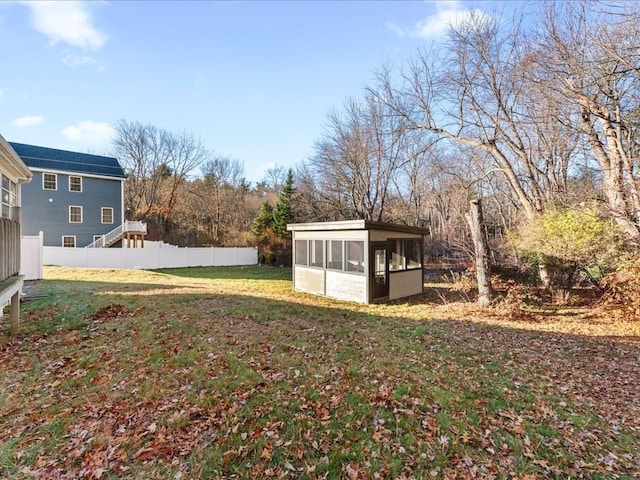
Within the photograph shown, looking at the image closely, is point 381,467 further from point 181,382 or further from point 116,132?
point 116,132

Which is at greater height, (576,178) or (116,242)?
(576,178)

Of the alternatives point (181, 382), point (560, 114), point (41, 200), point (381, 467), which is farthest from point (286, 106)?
point (41, 200)

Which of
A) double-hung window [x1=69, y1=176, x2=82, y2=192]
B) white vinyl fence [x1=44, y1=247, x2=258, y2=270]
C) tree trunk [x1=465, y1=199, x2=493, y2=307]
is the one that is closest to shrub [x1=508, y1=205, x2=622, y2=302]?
tree trunk [x1=465, y1=199, x2=493, y2=307]

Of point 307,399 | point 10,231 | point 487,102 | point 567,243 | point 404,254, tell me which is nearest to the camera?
point 307,399

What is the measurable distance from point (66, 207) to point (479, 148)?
23.8 metres

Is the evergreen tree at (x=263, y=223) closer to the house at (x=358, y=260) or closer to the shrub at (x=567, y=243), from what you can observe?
the house at (x=358, y=260)

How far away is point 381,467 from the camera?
2.81 meters

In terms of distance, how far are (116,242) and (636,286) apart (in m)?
24.6

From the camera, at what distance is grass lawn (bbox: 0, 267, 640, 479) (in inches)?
112

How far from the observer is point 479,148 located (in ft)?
45.7

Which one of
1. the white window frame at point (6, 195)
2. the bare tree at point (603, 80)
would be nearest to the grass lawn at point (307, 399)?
the white window frame at point (6, 195)

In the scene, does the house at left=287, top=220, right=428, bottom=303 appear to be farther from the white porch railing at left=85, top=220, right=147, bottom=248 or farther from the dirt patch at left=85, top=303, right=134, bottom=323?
the white porch railing at left=85, top=220, right=147, bottom=248

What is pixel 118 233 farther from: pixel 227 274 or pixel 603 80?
pixel 603 80

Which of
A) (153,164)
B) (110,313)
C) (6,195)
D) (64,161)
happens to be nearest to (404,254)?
(110,313)
